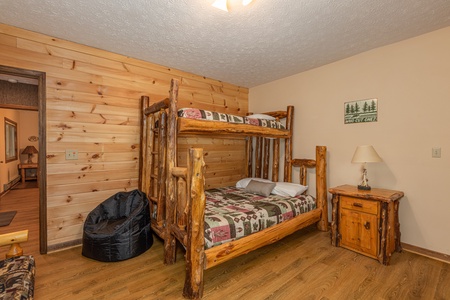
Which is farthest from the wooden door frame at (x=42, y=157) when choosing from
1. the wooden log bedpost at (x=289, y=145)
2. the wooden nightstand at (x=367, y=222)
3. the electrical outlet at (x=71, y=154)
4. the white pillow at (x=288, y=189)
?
the wooden nightstand at (x=367, y=222)

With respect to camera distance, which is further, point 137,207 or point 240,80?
point 240,80

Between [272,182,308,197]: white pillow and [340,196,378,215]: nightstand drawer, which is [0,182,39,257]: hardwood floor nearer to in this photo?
[272,182,308,197]: white pillow

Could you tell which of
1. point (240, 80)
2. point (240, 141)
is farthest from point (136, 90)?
point (240, 141)

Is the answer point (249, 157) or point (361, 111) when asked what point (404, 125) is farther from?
point (249, 157)

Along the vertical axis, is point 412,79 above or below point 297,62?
below

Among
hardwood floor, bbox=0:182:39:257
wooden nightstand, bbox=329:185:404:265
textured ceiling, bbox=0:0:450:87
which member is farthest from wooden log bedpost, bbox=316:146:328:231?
hardwood floor, bbox=0:182:39:257

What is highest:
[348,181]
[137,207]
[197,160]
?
[197,160]

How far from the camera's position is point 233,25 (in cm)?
221

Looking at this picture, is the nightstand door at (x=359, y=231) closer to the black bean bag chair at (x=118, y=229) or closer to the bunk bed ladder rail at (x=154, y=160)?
the bunk bed ladder rail at (x=154, y=160)

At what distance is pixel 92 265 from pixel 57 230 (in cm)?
73

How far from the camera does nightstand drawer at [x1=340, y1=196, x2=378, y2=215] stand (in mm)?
2346

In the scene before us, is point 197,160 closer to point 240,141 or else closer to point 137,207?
point 137,207

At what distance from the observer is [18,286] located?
133cm

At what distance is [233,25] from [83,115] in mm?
2077
